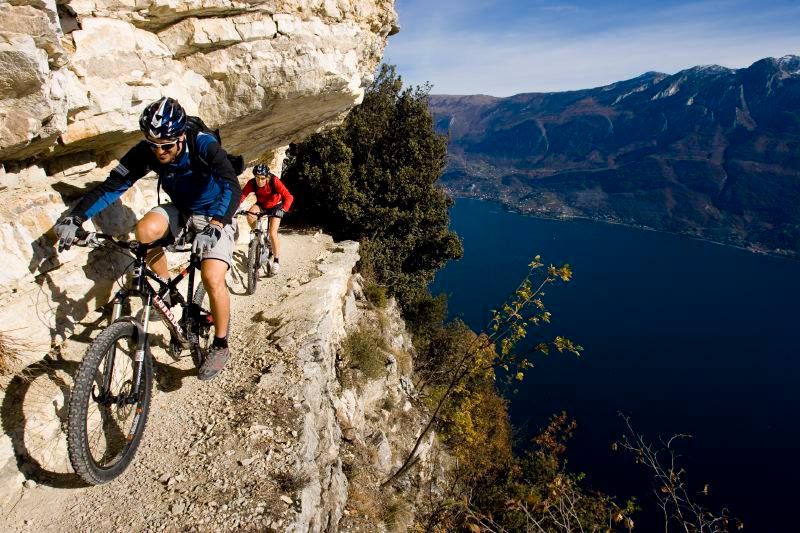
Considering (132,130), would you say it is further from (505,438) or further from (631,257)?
(631,257)

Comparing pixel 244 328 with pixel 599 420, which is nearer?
pixel 244 328

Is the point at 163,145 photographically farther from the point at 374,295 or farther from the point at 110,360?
the point at 374,295

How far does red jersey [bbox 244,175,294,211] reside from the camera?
902cm

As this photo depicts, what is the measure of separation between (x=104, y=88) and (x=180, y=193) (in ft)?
7.08

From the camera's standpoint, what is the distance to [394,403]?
10.5 metres

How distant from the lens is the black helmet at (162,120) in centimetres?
393

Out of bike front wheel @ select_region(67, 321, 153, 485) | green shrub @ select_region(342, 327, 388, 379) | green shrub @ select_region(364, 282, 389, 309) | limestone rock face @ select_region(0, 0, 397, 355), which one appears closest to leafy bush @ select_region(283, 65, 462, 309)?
green shrub @ select_region(364, 282, 389, 309)

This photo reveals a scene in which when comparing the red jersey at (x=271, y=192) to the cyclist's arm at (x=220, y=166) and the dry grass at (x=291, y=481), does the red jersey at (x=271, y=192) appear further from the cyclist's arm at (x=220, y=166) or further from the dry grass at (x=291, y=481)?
the dry grass at (x=291, y=481)

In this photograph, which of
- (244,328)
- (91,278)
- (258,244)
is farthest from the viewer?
(258,244)

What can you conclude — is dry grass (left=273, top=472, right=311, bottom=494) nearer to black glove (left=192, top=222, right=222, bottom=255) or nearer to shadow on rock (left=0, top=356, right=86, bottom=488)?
shadow on rock (left=0, top=356, right=86, bottom=488)

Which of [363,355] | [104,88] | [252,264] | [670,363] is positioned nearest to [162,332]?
[252,264]

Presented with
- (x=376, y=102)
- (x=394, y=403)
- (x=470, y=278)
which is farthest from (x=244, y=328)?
(x=470, y=278)

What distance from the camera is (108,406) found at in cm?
418

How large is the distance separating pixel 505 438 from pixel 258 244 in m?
23.2
